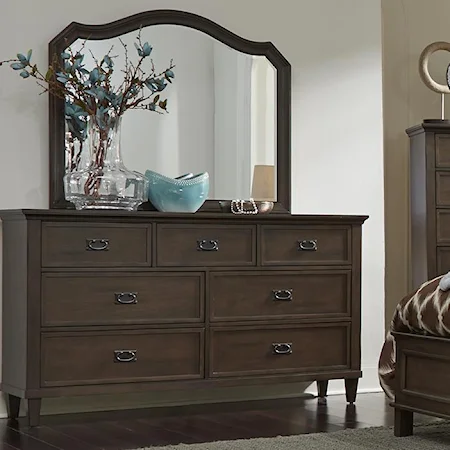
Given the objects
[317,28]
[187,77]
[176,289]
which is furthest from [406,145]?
[176,289]

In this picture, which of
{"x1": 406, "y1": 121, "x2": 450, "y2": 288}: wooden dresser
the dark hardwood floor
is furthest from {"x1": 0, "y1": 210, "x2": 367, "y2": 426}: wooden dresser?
{"x1": 406, "y1": 121, "x2": 450, "y2": 288}: wooden dresser

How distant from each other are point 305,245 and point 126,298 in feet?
2.87

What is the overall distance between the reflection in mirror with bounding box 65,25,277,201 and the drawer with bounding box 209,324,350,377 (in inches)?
27.4

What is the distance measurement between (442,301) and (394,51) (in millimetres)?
2715

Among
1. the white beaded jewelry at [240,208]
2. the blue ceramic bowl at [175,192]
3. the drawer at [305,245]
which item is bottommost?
the drawer at [305,245]

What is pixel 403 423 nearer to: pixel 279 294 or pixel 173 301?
pixel 279 294

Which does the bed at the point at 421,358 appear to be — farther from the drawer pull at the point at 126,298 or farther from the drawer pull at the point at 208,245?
the drawer pull at the point at 126,298

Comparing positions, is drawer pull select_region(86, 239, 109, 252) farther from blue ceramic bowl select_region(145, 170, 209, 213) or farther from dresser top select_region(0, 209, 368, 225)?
blue ceramic bowl select_region(145, 170, 209, 213)

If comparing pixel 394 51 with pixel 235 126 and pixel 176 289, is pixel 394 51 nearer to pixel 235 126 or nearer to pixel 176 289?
pixel 235 126

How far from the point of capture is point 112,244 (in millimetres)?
4188

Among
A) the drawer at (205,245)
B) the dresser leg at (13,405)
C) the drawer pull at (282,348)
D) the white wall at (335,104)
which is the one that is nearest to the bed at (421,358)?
the drawer pull at (282,348)

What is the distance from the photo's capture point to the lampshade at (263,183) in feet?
15.9

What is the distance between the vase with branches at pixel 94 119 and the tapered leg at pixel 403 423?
1.45 m

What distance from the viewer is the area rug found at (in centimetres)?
355
